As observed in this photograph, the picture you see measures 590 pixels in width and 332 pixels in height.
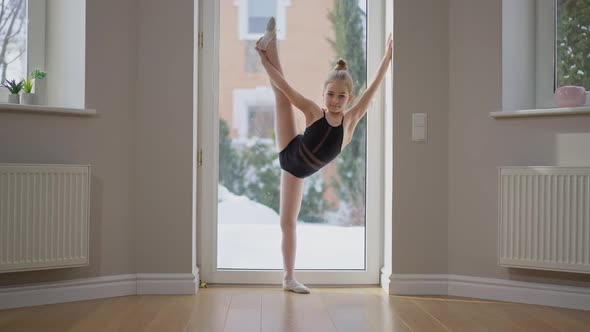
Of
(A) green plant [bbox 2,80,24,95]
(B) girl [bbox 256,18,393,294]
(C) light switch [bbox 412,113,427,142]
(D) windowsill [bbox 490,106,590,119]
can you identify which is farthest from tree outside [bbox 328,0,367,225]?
(A) green plant [bbox 2,80,24,95]

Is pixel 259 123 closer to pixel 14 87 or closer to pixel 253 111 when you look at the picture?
pixel 253 111

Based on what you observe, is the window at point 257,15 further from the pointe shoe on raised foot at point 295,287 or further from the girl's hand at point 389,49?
the pointe shoe on raised foot at point 295,287

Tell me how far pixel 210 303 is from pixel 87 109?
1130mm

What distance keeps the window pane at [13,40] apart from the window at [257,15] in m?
1.16

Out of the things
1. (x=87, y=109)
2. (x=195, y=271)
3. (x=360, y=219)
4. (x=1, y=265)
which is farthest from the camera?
(x=360, y=219)

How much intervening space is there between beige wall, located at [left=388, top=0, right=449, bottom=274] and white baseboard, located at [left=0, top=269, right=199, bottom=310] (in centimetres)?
112

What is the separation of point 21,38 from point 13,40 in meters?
0.04

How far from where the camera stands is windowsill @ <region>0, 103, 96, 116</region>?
9.02 ft

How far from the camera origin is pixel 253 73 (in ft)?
10.8

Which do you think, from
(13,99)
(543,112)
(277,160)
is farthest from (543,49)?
(13,99)

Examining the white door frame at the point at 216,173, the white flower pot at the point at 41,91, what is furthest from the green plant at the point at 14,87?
the white door frame at the point at 216,173

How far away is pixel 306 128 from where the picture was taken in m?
3.01

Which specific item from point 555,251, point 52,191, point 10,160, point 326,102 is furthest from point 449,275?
point 10,160

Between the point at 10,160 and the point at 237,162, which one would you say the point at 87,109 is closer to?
the point at 10,160
